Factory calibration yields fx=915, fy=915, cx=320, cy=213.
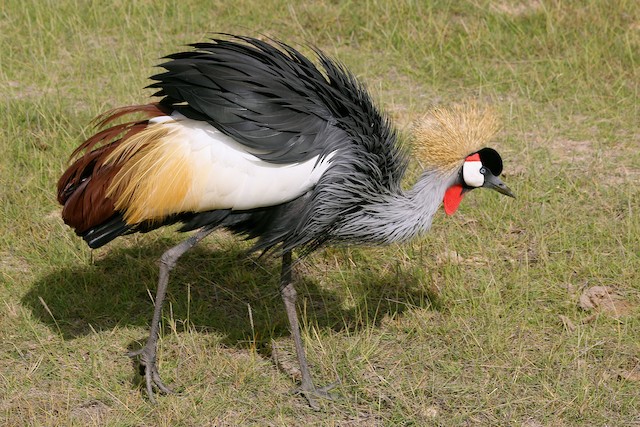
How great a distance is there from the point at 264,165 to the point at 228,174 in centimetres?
13

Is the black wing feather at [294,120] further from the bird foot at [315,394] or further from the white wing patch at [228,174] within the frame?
the bird foot at [315,394]

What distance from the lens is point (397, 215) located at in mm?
3553

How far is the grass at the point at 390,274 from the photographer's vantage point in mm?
3432

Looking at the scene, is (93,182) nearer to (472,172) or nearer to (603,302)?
(472,172)

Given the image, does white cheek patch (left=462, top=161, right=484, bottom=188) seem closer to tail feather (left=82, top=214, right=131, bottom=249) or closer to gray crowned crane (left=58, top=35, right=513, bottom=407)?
gray crowned crane (left=58, top=35, right=513, bottom=407)

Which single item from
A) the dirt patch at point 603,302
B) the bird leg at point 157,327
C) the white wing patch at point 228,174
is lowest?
the dirt patch at point 603,302

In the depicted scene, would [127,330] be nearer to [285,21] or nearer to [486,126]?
[486,126]

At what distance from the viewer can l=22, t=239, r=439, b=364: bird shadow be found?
3.87 meters

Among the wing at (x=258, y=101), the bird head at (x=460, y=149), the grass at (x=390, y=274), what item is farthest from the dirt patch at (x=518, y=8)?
the wing at (x=258, y=101)

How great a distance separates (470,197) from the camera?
4.68m

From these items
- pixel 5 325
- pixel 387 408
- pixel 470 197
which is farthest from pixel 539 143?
pixel 5 325

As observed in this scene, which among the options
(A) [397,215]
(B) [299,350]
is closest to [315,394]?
(B) [299,350]

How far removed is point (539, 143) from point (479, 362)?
1.89m

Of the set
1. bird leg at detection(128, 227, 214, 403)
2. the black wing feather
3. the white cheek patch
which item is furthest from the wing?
the white cheek patch
